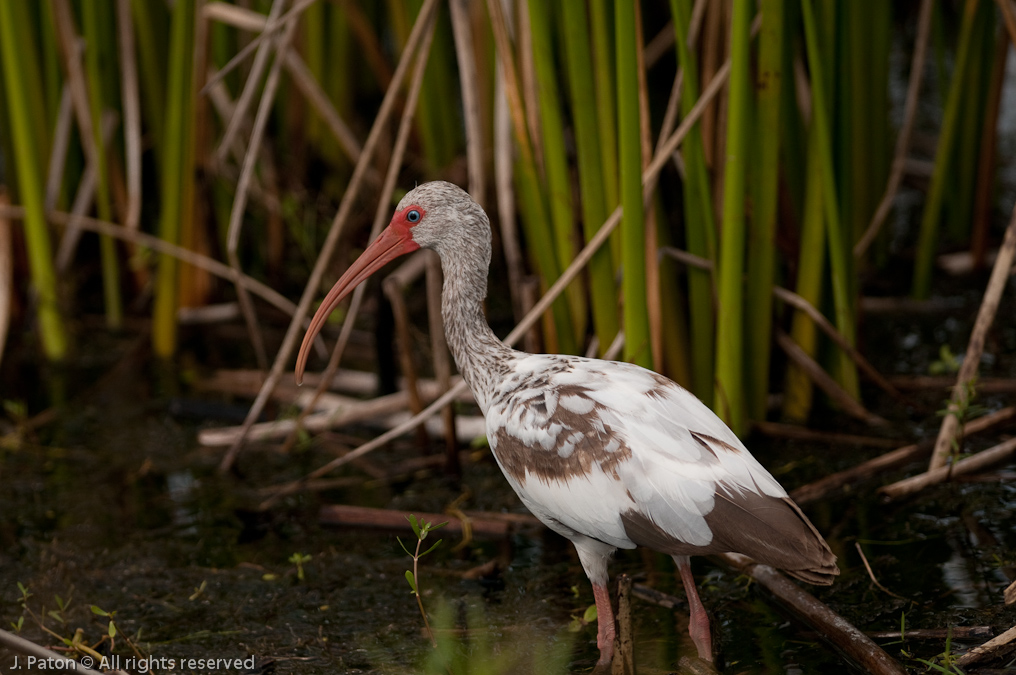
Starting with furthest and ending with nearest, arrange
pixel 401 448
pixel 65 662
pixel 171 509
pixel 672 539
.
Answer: pixel 401 448 → pixel 171 509 → pixel 672 539 → pixel 65 662

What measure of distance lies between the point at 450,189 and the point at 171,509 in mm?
1934

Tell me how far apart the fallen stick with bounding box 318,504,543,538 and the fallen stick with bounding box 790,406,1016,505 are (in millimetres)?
993

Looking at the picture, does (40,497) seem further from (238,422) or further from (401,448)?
(401,448)

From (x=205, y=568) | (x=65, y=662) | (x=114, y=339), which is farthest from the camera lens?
(x=114, y=339)

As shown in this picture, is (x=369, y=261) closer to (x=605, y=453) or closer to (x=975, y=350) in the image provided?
(x=605, y=453)

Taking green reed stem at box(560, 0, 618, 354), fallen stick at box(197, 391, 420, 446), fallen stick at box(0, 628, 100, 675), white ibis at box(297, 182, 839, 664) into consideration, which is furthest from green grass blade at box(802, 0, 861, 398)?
fallen stick at box(0, 628, 100, 675)

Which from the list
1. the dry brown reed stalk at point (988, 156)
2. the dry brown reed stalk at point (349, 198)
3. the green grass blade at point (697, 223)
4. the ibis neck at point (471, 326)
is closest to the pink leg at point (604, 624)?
the ibis neck at point (471, 326)

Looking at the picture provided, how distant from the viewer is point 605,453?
2859 mm

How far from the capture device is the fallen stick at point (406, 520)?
3.86 m

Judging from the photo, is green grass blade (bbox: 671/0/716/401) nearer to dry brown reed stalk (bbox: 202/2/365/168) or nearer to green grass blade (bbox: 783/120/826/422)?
green grass blade (bbox: 783/120/826/422)

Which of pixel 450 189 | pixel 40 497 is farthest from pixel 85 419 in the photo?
pixel 450 189

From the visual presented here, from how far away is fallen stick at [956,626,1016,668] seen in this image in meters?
2.61

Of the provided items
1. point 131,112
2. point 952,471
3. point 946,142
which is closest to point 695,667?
point 952,471

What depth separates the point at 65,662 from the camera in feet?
7.43
